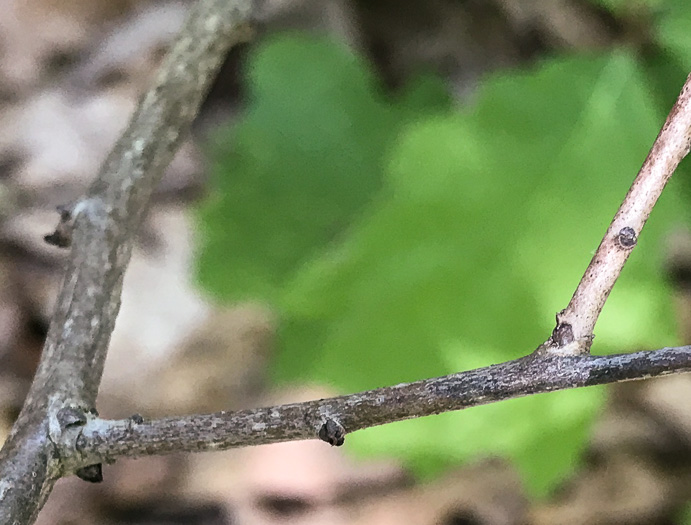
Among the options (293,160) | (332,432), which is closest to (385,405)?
(332,432)

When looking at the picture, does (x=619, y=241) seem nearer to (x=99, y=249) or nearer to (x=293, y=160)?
(x=99, y=249)

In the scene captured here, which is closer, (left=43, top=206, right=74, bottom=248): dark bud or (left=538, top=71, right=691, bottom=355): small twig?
(left=538, top=71, right=691, bottom=355): small twig

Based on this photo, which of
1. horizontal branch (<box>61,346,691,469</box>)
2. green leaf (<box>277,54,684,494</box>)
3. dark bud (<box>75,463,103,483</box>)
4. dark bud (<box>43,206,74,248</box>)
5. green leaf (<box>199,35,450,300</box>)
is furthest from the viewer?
green leaf (<box>199,35,450,300</box>)

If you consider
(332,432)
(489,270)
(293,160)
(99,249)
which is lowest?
(332,432)

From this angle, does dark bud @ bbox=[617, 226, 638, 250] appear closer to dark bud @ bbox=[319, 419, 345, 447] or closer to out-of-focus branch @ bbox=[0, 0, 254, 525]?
dark bud @ bbox=[319, 419, 345, 447]

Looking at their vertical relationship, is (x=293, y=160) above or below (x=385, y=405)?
above

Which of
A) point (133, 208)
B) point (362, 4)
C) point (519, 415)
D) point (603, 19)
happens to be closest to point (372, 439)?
point (519, 415)

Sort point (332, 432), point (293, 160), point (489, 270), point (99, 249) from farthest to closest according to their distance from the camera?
point (293, 160) < point (489, 270) < point (99, 249) < point (332, 432)

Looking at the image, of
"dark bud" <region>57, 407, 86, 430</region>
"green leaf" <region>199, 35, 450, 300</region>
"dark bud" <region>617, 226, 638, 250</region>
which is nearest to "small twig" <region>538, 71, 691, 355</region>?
"dark bud" <region>617, 226, 638, 250</region>
